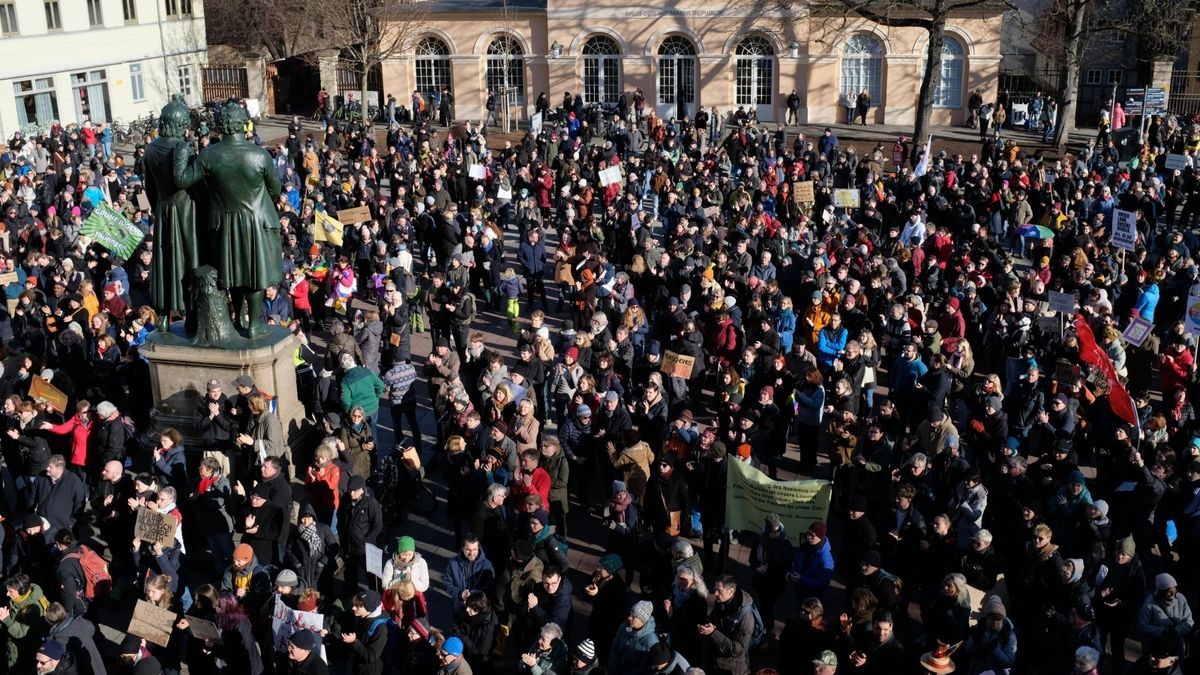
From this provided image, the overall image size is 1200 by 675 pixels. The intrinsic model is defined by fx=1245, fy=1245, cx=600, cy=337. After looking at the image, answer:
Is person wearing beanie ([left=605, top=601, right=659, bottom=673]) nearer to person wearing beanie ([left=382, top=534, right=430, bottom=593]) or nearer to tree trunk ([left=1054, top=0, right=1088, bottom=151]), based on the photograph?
person wearing beanie ([left=382, top=534, right=430, bottom=593])

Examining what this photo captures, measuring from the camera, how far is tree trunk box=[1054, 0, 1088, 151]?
32812 mm

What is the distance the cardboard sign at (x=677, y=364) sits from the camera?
1329cm

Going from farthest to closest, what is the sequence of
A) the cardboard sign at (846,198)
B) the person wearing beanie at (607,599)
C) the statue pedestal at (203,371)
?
1. the cardboard sign at (846,198)
2. the statue pedestal at (203,371)
3. the person wearing beanie at (607,599)

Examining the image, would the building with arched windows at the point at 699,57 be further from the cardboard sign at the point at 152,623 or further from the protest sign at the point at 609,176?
the cardboard sign at the point at 152,623

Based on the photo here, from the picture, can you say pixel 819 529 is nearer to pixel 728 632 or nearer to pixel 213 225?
pixel 728 632

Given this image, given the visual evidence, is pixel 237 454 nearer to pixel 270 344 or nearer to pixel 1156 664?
pixel 270 344

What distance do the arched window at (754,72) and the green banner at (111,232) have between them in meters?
26.6

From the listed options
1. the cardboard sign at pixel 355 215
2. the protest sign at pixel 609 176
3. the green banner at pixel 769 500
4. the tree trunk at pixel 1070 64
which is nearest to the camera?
the green banner at pixel 769 500

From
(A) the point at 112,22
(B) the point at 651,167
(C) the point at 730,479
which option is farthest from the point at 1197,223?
(A) the point at 112,22

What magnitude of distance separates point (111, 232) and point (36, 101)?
83.8ft

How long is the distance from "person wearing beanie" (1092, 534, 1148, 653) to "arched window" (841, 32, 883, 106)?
32.9 m

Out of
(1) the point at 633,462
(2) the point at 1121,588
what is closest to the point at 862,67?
(1) the point at 633,462

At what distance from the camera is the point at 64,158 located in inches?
1128

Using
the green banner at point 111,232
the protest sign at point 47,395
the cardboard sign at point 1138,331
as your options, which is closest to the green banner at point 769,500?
the cardboard sign at point 1138,331
